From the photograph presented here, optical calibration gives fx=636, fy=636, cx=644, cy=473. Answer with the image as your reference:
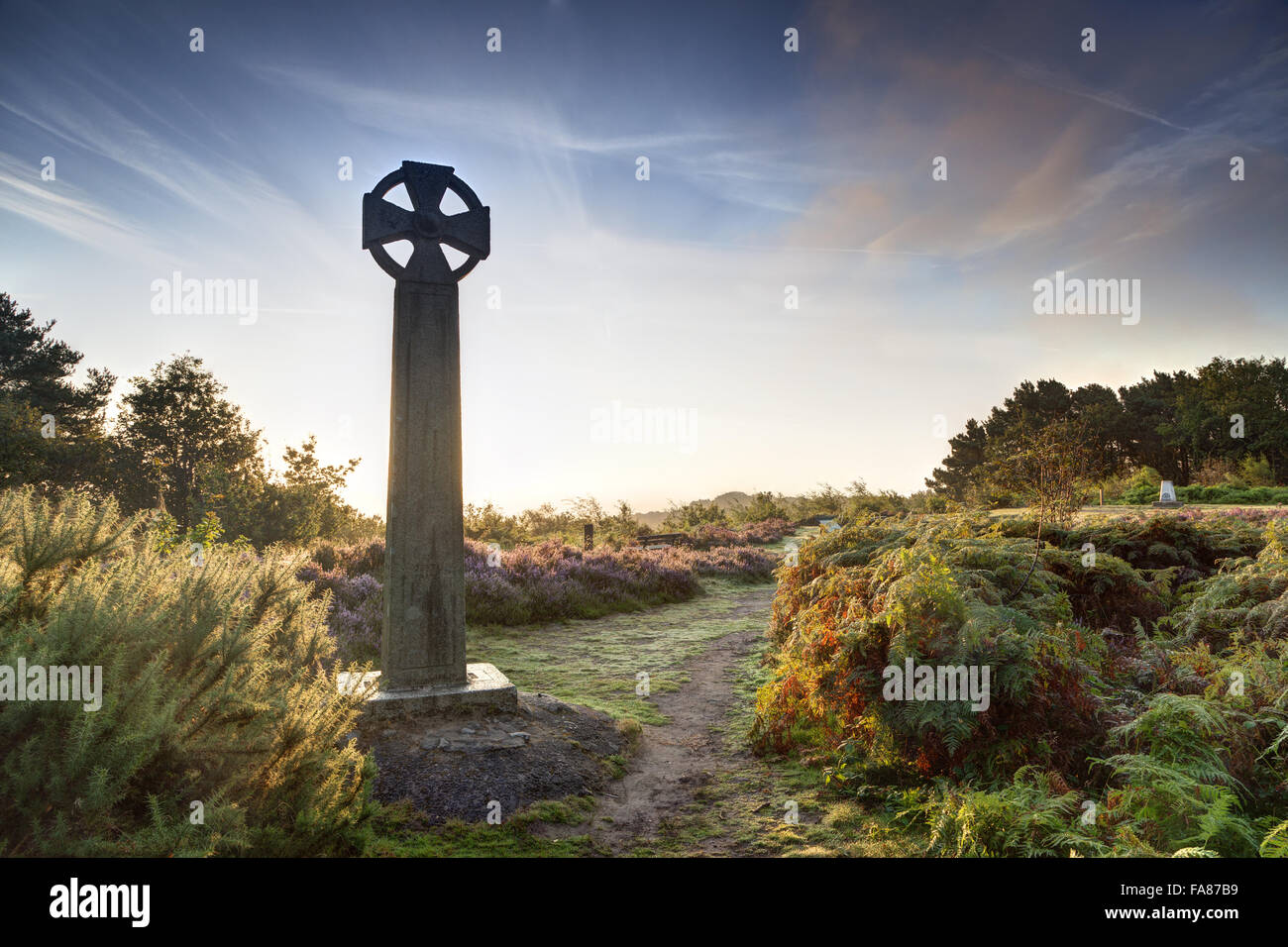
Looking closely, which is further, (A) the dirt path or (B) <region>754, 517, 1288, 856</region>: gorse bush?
(A) the dirt path

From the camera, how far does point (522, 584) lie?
1250cm

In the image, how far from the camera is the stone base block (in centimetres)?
516

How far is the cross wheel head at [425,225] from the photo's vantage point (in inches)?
224

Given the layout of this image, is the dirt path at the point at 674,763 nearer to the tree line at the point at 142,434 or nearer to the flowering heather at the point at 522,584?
the flowering heather at the point at 522,584

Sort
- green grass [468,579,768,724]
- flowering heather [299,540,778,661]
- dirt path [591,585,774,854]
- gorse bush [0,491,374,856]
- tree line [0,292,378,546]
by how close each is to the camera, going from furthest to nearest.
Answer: tree line [0,292,378,546]
flowering heather [299,540,778,661]
green grass [468,579,768,724]
dirt path [591,585,774,854]
gorse bush [0,491,374,856]

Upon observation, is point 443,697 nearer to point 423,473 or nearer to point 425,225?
point 423,473

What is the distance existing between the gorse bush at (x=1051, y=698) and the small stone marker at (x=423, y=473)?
114 inches

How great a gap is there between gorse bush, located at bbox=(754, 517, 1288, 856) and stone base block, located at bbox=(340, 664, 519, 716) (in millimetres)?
2312

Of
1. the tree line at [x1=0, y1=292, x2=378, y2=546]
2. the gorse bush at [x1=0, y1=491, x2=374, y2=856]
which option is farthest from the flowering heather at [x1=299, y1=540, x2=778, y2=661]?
the tree line at [x1=0, y1=292, x2=378, y2=546]

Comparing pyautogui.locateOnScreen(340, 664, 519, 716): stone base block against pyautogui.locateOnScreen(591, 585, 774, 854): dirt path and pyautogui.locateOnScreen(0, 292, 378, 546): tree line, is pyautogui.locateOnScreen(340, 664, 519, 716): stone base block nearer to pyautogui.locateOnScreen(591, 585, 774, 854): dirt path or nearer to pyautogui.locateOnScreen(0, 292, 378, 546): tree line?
pyautogui.locateOnScreen(591, 585, 774, 854): dirt path

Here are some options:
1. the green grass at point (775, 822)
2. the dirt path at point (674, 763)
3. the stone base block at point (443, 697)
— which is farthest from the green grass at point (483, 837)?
the stone base block at point (443, 697)
